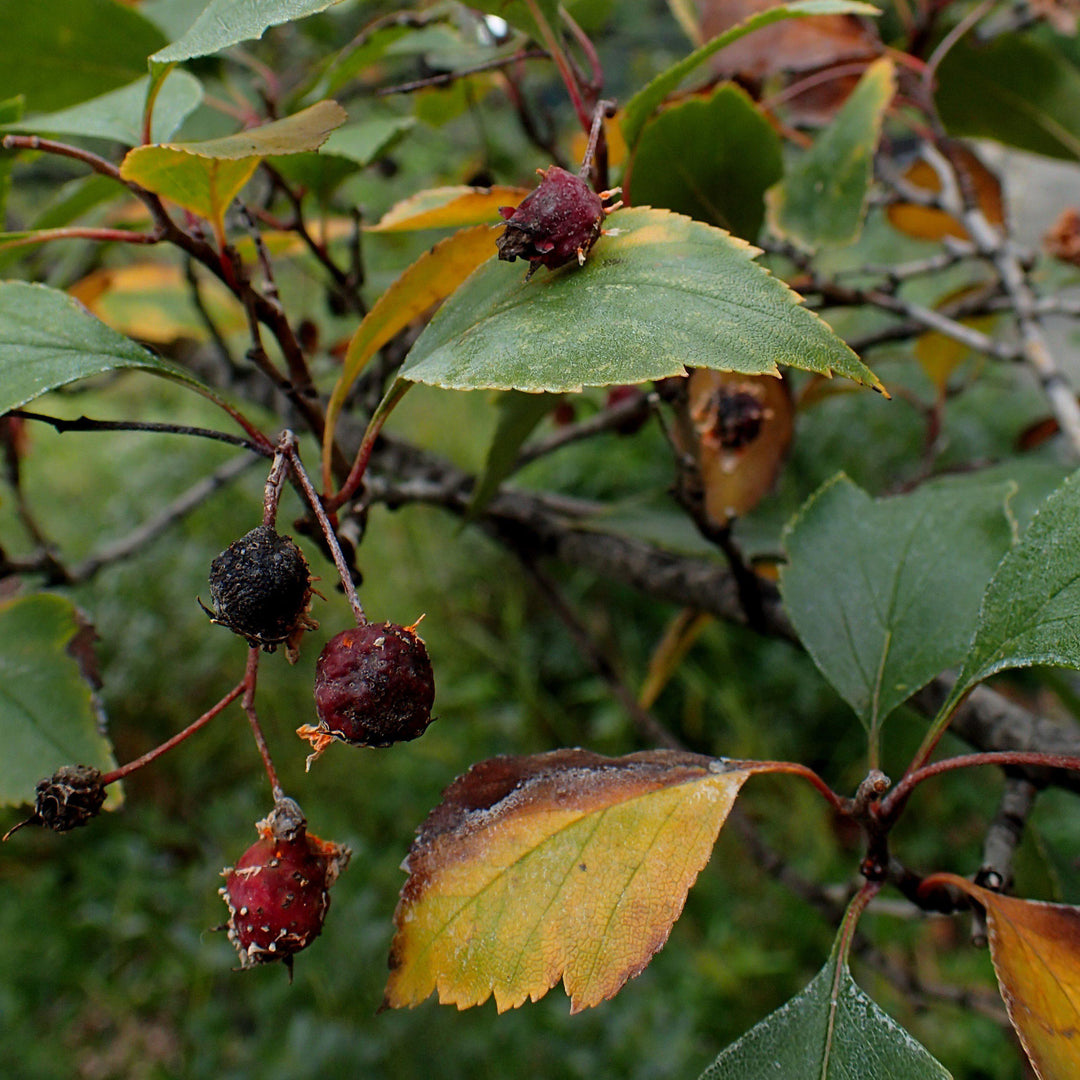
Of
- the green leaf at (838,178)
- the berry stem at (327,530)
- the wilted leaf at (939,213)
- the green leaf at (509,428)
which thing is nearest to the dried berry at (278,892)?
the berry stem at (327,530)

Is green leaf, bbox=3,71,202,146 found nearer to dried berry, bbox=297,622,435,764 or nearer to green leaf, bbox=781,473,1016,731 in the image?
dried berry, bbox=297,622,435,764

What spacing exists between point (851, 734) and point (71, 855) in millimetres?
1746

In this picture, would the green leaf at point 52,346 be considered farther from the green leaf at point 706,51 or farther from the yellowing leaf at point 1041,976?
the yellowing leaf at point 1041,976

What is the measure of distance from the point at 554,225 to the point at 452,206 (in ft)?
0.68

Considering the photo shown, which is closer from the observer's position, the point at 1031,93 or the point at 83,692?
the point at 83,692

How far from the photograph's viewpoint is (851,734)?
77.0 inches

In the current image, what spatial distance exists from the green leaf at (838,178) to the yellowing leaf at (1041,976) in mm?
429

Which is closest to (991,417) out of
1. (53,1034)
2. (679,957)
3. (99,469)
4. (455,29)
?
(679,957)

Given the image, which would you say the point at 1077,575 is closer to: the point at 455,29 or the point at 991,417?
the point at 455,29

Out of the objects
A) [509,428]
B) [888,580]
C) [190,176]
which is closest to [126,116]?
[190,176]

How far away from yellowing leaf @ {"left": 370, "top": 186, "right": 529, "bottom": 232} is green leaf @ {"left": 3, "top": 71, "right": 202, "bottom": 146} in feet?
0.42

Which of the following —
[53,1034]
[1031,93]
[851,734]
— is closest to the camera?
[1031,93]

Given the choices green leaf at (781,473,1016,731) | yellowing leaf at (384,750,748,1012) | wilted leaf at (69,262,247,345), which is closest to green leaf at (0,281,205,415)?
yellowing leaf at (384,750,748,1012)

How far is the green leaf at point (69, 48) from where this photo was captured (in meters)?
0.61
